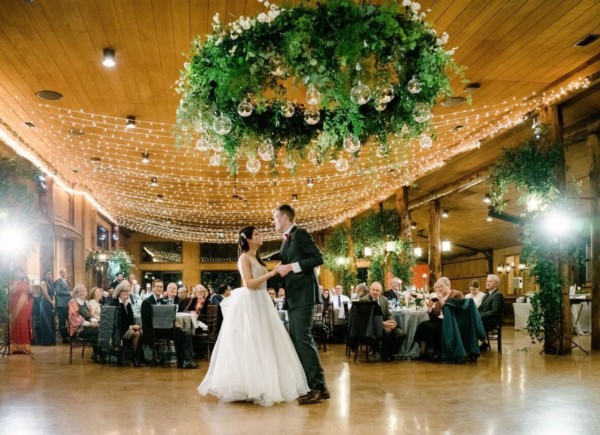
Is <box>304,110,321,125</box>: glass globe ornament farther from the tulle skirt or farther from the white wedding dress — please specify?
the tulle skirt

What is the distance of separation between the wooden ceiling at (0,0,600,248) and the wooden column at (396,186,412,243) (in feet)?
1.86

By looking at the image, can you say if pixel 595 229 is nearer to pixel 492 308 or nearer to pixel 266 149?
pixel 492 308

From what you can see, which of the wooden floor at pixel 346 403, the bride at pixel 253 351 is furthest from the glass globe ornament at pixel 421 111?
the wooden floor at pixel 346 403

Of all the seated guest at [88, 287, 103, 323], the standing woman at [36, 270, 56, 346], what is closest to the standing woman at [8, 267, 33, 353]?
the seated guest at [88, 287, 103, 323]

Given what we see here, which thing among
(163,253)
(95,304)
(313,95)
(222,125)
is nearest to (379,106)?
(313,95)

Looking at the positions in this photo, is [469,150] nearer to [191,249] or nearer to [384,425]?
[384,425]

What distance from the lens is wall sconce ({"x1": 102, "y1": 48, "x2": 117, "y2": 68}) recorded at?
21.2ft

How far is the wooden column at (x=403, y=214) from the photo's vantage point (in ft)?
46.6

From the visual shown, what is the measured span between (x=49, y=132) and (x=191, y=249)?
16.6 meters

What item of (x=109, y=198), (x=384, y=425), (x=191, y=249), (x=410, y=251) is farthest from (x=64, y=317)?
(x=191, y=249)

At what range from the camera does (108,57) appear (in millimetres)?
6508

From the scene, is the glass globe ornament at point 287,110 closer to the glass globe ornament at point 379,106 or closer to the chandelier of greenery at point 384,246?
the glass globe ornament at point 379,106

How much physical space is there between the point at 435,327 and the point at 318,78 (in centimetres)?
495

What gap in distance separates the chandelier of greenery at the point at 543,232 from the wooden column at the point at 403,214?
217 inches
